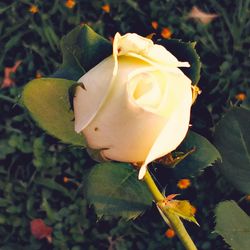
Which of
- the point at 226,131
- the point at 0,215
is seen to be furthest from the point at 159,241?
the point at 226,131

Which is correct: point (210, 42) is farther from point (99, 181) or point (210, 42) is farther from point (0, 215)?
point (99, 181)

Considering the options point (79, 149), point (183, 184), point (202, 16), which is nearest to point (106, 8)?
point (202, 16)

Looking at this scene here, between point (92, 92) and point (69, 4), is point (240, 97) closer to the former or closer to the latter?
point (69, 4)

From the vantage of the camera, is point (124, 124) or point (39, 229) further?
point (39, 229)

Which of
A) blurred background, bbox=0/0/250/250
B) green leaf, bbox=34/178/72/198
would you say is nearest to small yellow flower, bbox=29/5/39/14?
blurred background, bbox=0/0/250/250

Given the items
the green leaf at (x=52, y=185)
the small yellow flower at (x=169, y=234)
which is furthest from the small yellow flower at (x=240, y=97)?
the green leaf at (x=52, y=185)

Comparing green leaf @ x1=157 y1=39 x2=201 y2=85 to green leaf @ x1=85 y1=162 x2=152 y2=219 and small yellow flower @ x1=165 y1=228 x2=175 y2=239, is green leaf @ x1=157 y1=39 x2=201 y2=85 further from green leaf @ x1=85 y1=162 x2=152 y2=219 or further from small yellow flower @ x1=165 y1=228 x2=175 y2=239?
small yellow flower @ x1=165 y1=228 x2=175 y2=239
